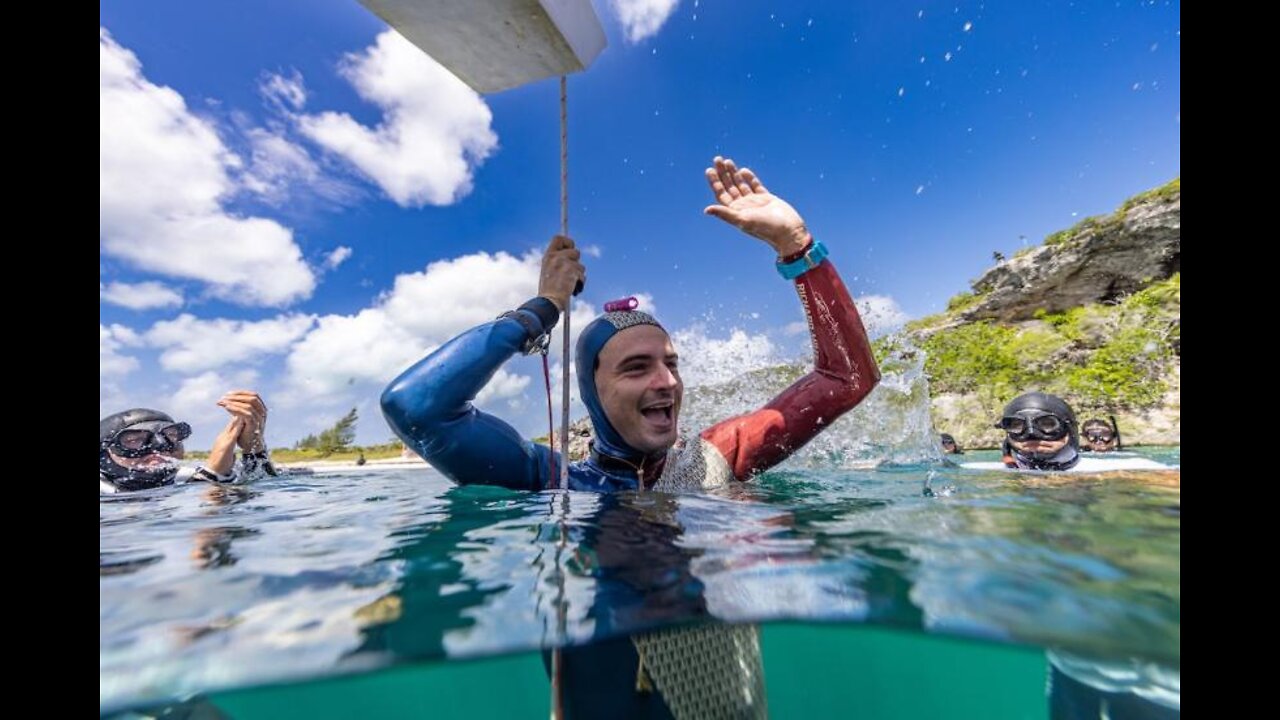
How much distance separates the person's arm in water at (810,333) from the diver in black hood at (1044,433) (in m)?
3.91

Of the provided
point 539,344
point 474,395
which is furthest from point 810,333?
point 474,395

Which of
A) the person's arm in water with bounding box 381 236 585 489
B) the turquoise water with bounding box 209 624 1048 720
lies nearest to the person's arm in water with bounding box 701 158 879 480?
the person's arm in water with bounding box 381 236 585 489

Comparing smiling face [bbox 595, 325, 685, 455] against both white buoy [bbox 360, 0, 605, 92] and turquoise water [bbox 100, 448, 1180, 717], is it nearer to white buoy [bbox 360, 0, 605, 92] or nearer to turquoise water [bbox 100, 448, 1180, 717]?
turquoise water [bbox 100, 448, 1180, 717]

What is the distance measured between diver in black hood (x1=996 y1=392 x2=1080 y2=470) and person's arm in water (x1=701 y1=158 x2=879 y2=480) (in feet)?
12.8

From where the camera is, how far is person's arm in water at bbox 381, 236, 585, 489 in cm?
284

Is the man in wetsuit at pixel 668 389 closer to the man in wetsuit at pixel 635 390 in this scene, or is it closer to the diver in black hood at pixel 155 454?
the man in wetsuit at pixel 635 390

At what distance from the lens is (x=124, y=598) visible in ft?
5.60

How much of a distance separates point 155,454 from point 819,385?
6525mm

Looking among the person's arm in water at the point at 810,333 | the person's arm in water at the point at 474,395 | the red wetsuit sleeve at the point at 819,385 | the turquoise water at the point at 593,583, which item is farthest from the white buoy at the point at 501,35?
the turquoise water at the point at 593,583

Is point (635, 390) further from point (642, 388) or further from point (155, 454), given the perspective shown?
point (155, 454)

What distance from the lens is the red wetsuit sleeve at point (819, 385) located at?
11.6ft
